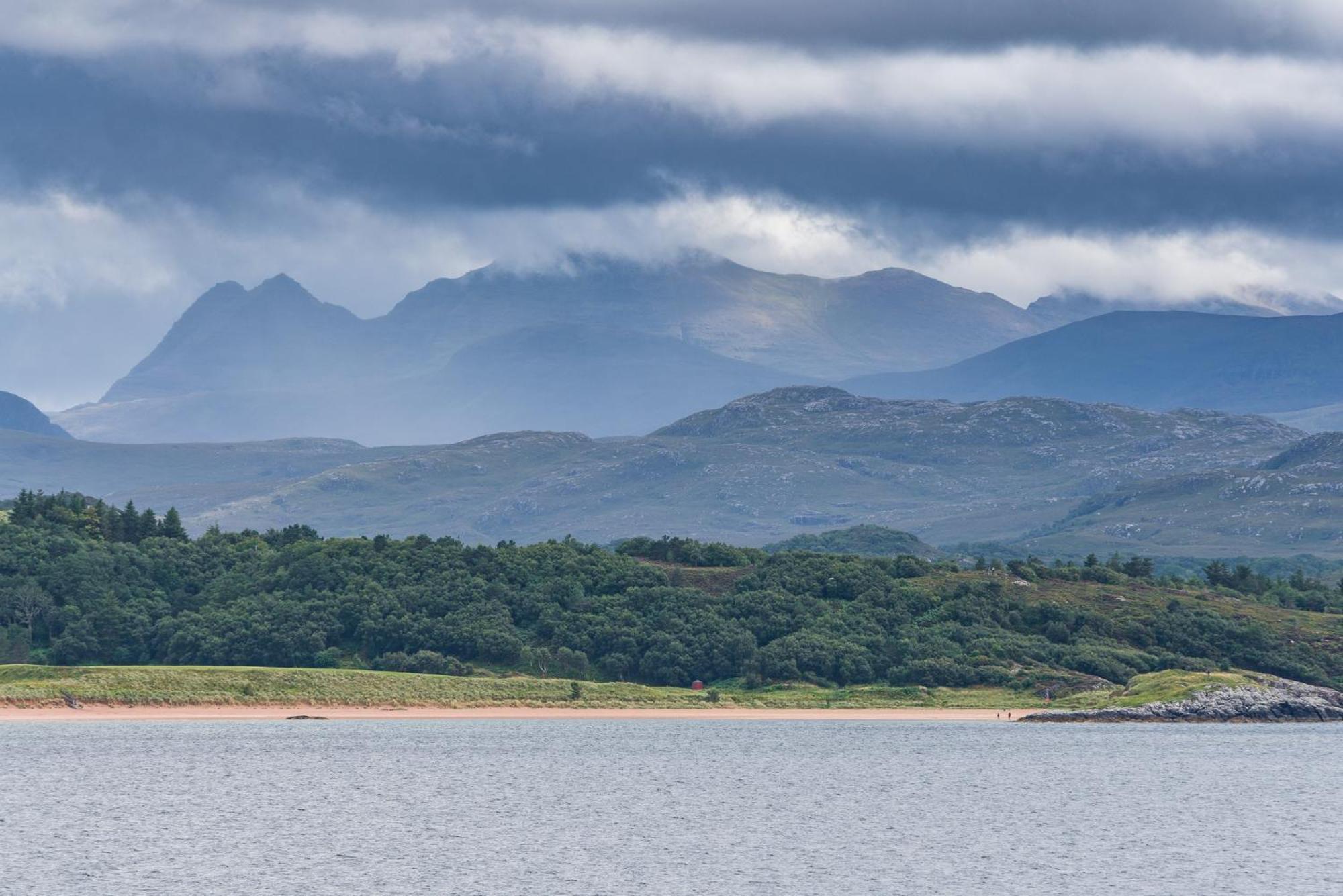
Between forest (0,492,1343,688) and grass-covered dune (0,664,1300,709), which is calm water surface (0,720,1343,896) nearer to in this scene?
grass-covered dune (0,664,1300,709)

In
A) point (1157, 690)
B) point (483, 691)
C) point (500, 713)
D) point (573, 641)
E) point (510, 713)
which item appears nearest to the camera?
point (500, 713)

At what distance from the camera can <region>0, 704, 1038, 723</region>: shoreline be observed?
548 feet

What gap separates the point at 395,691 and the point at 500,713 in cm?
1034

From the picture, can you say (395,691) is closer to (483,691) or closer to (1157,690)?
(483,691)

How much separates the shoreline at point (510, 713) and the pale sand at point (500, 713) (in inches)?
2.5

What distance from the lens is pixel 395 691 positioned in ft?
582

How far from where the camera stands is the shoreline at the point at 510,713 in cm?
16700

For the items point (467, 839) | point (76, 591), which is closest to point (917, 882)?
point (467, 839)

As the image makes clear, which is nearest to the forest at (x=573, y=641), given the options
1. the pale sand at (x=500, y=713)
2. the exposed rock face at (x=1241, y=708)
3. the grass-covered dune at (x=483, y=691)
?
the grass-covered dune at (x=483, y=691)

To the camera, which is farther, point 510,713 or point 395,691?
point 510,713

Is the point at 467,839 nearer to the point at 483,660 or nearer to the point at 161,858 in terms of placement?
the point at 161,858

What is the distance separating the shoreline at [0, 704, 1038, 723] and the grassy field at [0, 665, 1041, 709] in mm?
865

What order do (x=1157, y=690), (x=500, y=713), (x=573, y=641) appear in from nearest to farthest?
(x=500, y=713)
(x=1157, y=690)
(x=573, y=641)

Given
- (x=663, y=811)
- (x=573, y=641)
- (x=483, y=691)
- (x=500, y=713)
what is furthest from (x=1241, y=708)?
(x=663, y=811)
